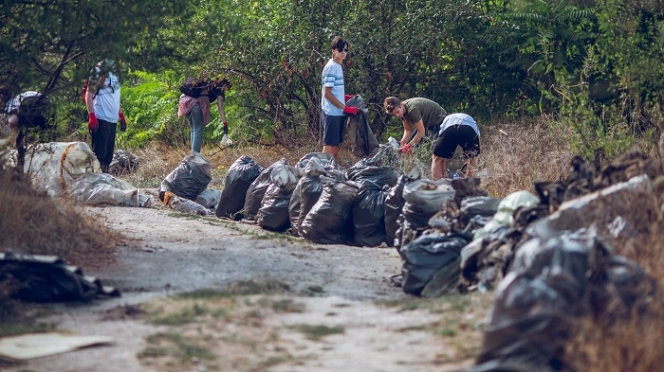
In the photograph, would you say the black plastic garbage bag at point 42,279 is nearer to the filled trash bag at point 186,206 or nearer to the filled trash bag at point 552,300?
the filled trash bag at point 552,300

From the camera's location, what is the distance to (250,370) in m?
4.80

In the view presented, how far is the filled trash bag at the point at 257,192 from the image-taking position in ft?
34.5

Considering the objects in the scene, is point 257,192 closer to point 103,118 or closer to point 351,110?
point 351,110

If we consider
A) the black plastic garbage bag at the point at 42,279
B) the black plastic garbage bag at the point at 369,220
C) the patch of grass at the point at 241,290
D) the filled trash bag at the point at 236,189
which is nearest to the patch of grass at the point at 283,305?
the patch of grass at the point at 241,290

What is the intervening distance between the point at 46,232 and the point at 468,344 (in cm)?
387

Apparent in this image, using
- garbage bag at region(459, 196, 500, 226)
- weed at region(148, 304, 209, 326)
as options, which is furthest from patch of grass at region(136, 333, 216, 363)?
garbage bag at region(459, 196, 500, 226)

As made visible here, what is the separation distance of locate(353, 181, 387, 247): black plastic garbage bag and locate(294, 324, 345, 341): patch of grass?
12.4ft

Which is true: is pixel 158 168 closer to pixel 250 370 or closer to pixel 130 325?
pixel 130 325

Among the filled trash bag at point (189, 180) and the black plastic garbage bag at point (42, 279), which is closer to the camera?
the black plastic garbage bag at point (42, 279)

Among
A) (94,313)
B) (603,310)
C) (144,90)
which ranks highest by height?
(144,90)

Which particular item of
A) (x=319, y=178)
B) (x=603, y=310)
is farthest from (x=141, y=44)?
(x=603, y=310)

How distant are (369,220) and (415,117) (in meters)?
2.62

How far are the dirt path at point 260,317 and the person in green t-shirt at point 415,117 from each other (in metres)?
3.31

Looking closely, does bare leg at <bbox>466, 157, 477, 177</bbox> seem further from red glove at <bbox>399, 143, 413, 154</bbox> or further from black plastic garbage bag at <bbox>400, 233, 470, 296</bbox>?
black plastic garbage bag at <bbox>400, 233, 470, 296</bbox>
